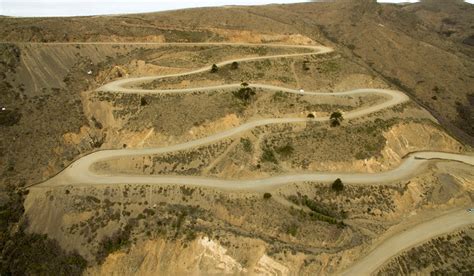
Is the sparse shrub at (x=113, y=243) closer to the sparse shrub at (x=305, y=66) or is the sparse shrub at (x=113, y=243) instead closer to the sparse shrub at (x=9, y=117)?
the sparse shrub at (x=9, y=117)

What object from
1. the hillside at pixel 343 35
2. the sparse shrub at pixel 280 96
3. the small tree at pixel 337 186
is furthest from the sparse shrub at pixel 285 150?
the hillside at pixel 343 35

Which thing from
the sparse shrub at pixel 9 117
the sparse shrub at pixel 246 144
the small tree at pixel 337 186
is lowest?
the small tree at pixel 337 186

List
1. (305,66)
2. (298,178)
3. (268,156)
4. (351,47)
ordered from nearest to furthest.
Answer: (298,178), (268,156), (305,66), (351,47)

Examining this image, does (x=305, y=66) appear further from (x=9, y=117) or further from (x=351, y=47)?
(x=9, y=117)

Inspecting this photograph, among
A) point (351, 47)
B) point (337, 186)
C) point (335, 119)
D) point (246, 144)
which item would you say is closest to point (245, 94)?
point (246, 144)

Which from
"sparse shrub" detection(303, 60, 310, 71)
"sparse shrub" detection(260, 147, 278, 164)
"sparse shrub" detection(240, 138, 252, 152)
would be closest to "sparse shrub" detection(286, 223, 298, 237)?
"sparse shrub" detection(260, 147, 278, 164)

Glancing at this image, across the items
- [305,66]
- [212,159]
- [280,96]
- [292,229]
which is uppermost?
[305,66]

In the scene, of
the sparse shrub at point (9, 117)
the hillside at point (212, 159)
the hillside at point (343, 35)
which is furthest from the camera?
the hillside at point (343, 35)

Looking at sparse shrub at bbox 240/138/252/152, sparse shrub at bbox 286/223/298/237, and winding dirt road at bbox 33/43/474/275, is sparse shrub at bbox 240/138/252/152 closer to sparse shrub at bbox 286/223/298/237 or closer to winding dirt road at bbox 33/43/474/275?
winding dirt road at bbox 33/43/474/275

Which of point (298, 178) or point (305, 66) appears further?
point (305, 66)
